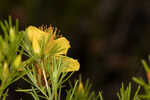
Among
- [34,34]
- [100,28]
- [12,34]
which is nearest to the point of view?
[12,34]

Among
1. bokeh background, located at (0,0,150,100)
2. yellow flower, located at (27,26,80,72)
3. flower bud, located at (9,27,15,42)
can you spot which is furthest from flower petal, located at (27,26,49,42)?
bokeh background, located at (0,0,150,100)

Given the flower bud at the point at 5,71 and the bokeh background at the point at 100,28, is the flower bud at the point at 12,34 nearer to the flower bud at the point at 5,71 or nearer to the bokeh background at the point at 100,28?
the flower bud at the point at 5,71

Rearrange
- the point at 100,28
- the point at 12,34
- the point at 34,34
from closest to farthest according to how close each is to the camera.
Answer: the point at 12,34, the point at 34,34, the point at 100,28

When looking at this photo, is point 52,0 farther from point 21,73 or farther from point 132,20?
point 21,73

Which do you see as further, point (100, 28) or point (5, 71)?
point (100, 28)

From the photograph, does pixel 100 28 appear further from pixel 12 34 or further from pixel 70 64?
pixel 12 34

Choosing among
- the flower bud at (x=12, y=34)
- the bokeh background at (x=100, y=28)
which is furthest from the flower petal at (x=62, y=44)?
the bokeh background at (x=100, y=28)

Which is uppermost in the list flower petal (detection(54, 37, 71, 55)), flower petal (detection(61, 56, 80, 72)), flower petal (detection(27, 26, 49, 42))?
flower petal (detection(27, 26, 49, 42))

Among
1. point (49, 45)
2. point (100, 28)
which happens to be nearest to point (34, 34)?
point (49, 45)

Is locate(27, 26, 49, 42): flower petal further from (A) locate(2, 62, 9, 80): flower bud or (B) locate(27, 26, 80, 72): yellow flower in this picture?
(A) locate(2, 62, 9, 80): flower bud
